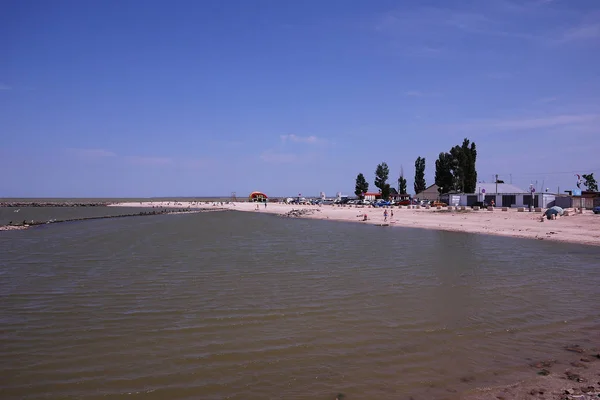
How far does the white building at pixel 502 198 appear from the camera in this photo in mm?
61031

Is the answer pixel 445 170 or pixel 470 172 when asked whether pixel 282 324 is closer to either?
pixel 470 172

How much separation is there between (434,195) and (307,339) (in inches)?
3970

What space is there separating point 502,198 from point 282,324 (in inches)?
2506

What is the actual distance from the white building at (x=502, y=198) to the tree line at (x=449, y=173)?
328cm

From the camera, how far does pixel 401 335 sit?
1027 cm

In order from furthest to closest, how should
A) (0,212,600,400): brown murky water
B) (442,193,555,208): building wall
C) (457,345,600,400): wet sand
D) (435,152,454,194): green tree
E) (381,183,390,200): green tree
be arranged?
1. (381,183,390,200): green tree
2. (435,152,454,194): green tree
3. (442,193,555,208): building wall
4. (0,212,600,400): brown murky water
5. (457,345,600,400): wet sand

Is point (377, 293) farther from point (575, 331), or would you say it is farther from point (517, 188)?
point (517, 188)

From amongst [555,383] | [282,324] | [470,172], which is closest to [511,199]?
[470,172]

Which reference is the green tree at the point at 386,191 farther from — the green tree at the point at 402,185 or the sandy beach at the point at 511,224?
the sandy beach at the point at 511,224

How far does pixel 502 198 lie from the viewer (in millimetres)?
65750

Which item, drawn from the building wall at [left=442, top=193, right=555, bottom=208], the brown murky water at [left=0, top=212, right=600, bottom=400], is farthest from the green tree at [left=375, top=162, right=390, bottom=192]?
the brown murky water at [left=0, top=212, right=600, bottom=400]

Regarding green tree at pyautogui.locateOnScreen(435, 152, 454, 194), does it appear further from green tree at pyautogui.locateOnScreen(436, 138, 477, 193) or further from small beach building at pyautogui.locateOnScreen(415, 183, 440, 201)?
small beach building at pyautogui.locateOnScreen(415, 183, 440, 201)

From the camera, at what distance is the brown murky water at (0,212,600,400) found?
7799 millimetres

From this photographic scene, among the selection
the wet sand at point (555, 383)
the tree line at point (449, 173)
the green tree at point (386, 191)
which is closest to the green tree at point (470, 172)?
the tree line at point (449, 173)
